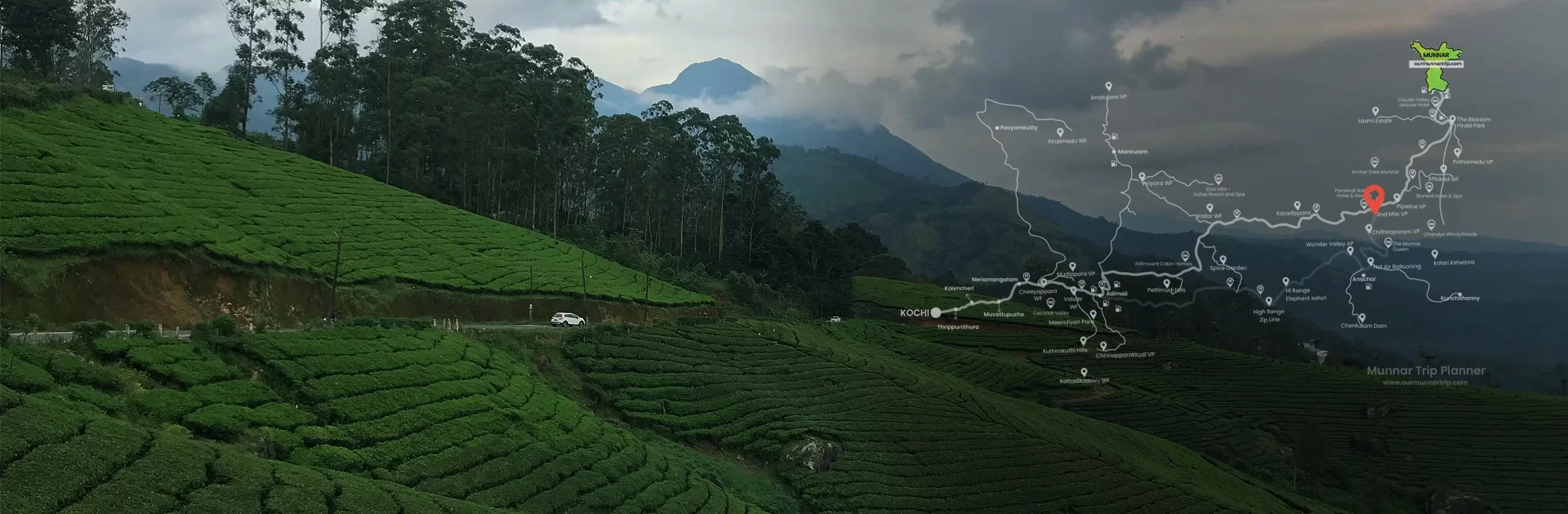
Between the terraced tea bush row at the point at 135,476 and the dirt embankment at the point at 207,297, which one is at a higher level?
the dirt embankment at the point at 207,297

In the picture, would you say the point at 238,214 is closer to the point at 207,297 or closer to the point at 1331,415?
the point at 207,297

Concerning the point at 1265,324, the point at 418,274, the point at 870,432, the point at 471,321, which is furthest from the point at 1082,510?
the point at 1265,324

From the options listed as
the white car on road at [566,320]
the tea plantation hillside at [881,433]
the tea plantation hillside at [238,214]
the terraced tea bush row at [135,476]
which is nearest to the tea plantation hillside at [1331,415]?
the tea plantation hillside at [881,433]

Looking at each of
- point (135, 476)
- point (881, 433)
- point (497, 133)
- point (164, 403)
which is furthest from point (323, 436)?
point (497, 133)

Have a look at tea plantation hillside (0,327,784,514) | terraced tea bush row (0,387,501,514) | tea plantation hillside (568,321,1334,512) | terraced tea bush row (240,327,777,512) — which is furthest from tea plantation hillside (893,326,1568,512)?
terraced tea bush row (0,387,501,514)

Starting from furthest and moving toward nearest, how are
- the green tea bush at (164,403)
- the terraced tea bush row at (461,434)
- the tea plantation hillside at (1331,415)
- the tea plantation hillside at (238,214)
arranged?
the tea plantation hillside at (1331,415) < the tea plantation hillside at (238,214) < the terraced tea bush row at (461,434) < the green tea bush at (164,403)

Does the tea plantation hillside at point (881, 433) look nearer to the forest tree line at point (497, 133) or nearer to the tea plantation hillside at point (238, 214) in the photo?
the tea plantation hillside at point (238, 214)
